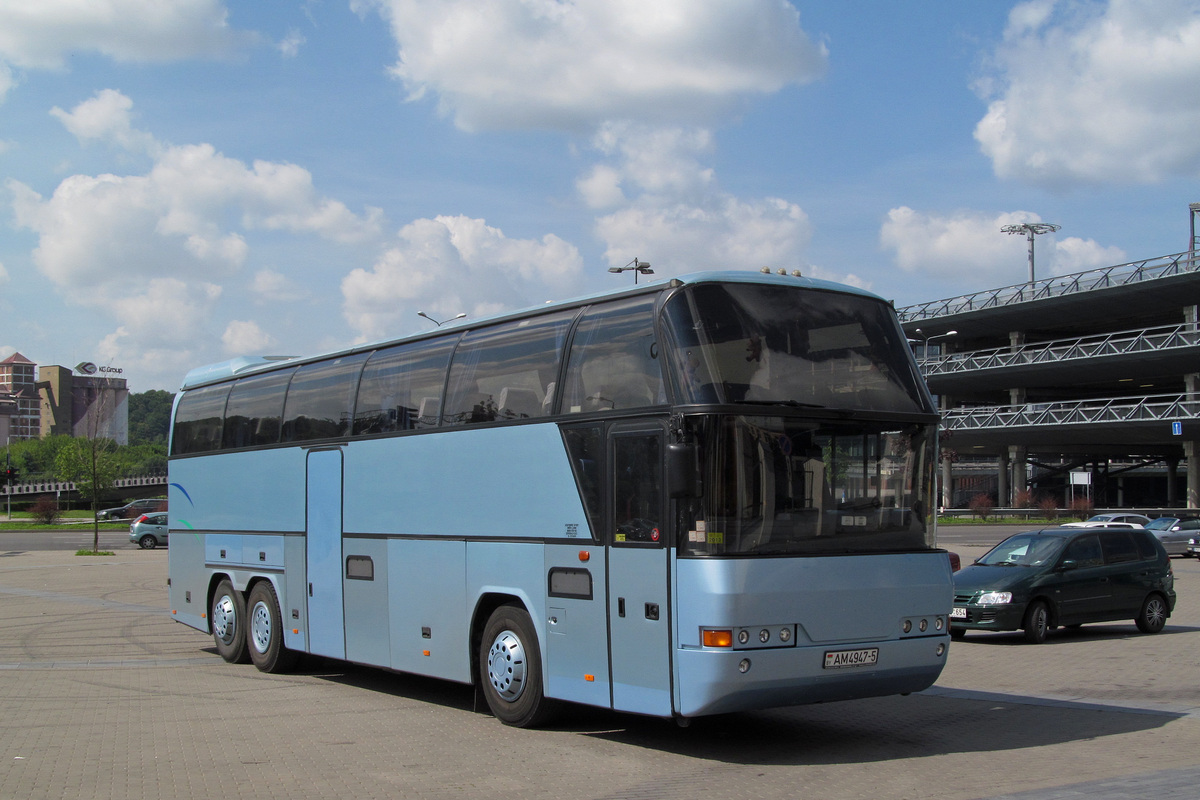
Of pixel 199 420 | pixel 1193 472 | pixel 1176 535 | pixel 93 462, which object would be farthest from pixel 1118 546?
pixel 1193 472

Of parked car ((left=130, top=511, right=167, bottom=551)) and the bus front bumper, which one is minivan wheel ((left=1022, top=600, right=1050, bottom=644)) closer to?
the bus front bumper

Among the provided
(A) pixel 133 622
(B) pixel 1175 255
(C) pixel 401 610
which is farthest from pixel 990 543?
(C) pixel 401 610

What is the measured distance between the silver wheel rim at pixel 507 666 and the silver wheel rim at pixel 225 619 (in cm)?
589

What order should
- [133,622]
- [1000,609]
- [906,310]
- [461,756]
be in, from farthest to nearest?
[906,310] < [133,622] < [1000,609] < [461,756]

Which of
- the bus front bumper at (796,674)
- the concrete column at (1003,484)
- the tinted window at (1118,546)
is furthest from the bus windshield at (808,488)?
the concrete column at (1003,484)

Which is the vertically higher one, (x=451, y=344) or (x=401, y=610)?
(x=451, y=344)

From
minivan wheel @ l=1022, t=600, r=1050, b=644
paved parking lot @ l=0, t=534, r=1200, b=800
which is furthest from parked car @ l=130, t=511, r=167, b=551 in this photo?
minivan wheel @ l=1022, t=600, r=1050, b=644

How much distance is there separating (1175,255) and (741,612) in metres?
63.6

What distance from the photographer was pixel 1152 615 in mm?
17188

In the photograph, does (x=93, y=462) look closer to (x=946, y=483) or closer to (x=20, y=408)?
(x=946, y=483)

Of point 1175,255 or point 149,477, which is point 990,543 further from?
point 149,477

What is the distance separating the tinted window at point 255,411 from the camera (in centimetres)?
1380

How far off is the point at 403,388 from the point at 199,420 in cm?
566

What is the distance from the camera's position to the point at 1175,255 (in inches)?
2446
